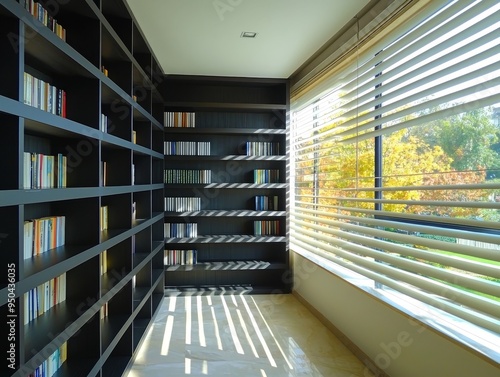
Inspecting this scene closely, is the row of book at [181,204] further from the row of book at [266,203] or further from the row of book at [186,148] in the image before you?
the row of book at [266,203]

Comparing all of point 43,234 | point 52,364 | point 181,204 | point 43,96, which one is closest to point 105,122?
point 43,96

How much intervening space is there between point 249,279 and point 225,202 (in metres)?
1.00

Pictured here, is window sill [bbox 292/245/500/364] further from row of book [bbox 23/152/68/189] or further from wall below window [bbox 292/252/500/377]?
row of book [bbox 23/152/68/189]

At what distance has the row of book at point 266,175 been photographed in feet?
13.5

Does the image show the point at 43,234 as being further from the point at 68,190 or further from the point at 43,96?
the point at 43,96

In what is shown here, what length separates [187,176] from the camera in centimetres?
403

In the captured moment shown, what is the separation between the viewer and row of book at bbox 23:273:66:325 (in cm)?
152

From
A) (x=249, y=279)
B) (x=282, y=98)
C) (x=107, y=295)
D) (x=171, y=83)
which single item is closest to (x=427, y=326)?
(x=107, y=295)

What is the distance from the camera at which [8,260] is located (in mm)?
1106

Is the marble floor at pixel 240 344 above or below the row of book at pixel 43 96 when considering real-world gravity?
below

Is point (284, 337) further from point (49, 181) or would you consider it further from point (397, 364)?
point (49, 181)

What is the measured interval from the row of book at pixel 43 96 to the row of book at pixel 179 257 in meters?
2.48

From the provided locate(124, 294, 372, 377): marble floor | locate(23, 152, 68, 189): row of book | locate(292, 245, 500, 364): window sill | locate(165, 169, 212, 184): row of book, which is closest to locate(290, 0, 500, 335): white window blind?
locate(292, 245, 500, 364): window sill

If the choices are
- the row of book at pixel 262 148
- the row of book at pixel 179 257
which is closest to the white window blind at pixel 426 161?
the row of book at pixel 262 148
